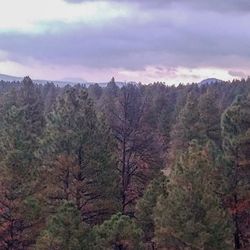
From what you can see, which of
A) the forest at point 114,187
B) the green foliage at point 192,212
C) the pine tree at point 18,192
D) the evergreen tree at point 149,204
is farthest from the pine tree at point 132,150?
the green foliage at point 192,212

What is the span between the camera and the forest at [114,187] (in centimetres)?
2002

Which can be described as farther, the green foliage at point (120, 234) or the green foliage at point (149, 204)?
the green foliage at point (149, 204)

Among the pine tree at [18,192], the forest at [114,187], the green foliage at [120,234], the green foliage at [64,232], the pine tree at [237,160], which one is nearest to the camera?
the green foliage at [64,232]

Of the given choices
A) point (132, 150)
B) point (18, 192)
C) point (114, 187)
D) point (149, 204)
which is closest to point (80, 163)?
point (114, 187)

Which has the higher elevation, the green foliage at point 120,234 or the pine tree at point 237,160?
the pine tree at point 237,160

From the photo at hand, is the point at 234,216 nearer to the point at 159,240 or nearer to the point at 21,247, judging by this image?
the point at 159,240

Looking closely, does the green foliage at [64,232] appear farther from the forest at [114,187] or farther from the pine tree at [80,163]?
the pine tree at [80,163]

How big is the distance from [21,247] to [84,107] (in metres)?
7.93

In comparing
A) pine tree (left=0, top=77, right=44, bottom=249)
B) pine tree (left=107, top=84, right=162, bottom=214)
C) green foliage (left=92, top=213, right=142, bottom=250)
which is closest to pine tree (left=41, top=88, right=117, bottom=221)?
pine tree (left=0, top=77, right=44, bottom=249)

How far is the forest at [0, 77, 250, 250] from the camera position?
65.7 feet

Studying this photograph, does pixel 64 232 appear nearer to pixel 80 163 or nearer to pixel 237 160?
pixel 80 163

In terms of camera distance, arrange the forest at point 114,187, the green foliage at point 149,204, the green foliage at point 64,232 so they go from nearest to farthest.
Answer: the green foliage at point 64,232 < the forest at point 114,187 < the green foliage at point 149,204

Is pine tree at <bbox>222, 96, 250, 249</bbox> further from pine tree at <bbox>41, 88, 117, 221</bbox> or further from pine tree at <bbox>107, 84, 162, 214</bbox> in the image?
pine tree at <bbox>107, 84, 162, 214</bbox>

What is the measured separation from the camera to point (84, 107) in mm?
27359
